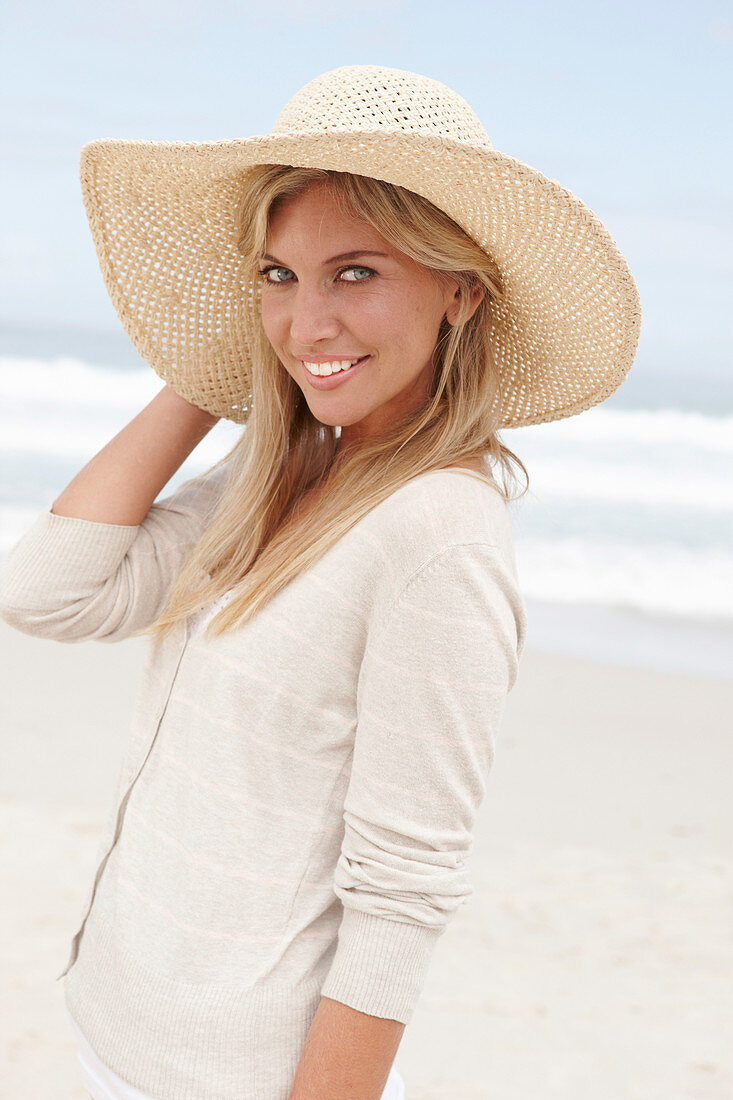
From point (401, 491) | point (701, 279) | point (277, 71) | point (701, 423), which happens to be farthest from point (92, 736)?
point (277, 71)

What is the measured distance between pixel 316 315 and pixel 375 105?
0.26 metres

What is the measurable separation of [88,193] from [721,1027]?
2.68 metres

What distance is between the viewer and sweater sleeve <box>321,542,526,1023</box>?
3.55 feet

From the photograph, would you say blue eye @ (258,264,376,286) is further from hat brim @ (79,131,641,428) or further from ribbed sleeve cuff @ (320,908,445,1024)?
ribbed sleeve cuff @ (320,908,445,1024)

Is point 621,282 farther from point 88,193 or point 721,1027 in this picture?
point 721,1027

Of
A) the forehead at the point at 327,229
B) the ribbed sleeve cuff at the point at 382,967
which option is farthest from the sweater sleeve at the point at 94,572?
the ribbed sleeve cuff at the point at 382,967

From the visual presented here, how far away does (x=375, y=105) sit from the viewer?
1233mm

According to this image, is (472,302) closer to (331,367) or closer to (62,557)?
(331,367)

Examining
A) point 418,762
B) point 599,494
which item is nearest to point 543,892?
point 418,762

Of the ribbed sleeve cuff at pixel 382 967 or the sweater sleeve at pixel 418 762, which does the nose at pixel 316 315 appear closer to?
the sweater sleeve at pixel 418 762

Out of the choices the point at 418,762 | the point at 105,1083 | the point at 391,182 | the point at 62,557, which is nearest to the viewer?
the point at 418,762

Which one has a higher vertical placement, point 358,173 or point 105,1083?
point 358,173

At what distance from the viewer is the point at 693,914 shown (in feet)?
11.2

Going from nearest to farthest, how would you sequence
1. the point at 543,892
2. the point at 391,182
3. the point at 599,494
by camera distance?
the point at 391,182, the point at 543,892, the point at 599,494
